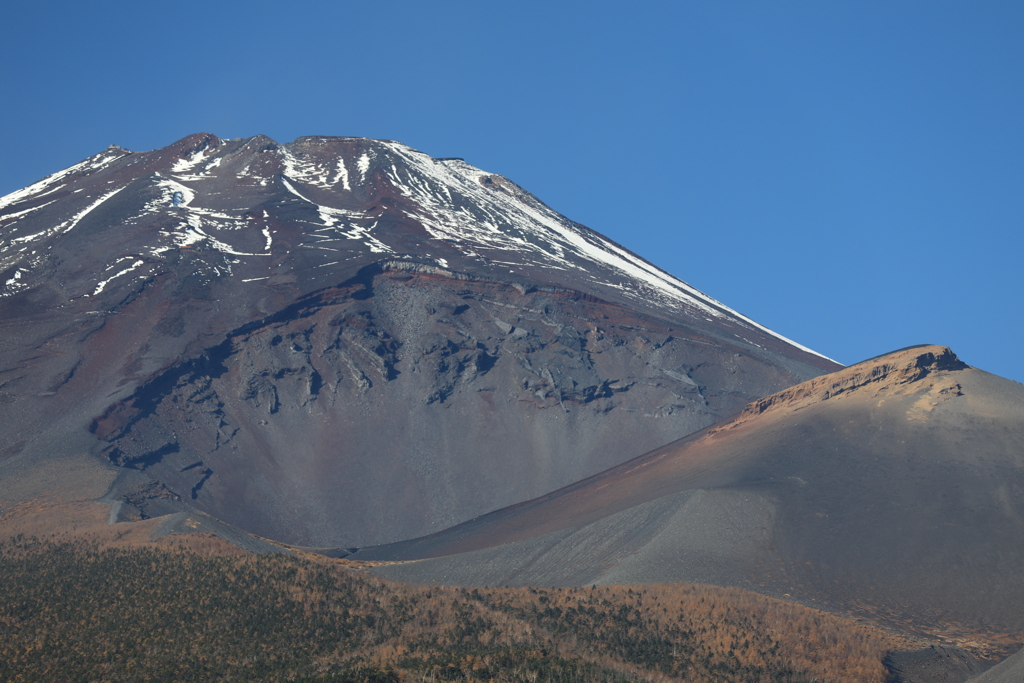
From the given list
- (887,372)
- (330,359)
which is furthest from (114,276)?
(887,372)

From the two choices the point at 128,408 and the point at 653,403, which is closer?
the point at 128,408

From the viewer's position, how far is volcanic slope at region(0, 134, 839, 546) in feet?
194

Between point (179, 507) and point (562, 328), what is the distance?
37.3 meters

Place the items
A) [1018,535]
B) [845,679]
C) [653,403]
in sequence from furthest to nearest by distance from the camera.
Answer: [653,403], [1018,535], [845,679]

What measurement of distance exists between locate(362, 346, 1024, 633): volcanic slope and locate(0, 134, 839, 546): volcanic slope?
35.5ft

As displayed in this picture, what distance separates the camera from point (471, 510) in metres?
60.2

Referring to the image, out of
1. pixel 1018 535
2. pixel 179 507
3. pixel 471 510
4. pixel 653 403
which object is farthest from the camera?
pixel 653 403

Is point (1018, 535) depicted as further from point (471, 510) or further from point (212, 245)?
point (212, 245)

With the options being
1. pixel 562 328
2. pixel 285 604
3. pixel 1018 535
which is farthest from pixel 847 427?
pixel 562 328

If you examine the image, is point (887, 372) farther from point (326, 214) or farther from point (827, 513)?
point (326, 214)

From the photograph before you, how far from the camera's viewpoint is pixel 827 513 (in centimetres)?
3706

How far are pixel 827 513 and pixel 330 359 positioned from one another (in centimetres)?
4522

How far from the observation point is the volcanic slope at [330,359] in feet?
194

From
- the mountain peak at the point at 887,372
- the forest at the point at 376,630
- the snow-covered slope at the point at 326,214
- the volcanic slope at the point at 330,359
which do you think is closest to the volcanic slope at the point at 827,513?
the mountain peak at the point at 887,372
